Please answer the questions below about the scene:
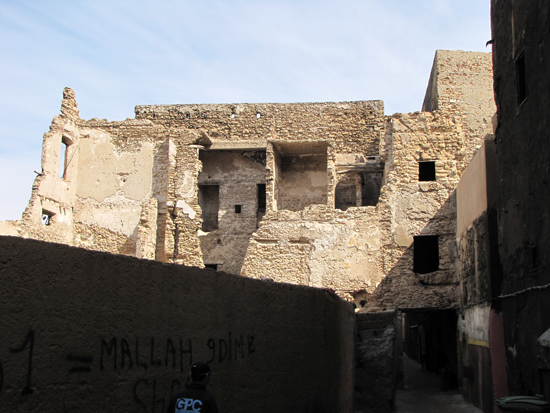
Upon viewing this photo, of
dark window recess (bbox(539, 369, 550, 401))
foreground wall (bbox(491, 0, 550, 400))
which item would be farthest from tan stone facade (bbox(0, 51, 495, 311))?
dark window recess (bbox(539, 369, 550, 401))

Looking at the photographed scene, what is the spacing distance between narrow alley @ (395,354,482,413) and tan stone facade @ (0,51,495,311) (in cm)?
221

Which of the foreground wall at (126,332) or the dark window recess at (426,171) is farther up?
the dark window recess at (426,171)

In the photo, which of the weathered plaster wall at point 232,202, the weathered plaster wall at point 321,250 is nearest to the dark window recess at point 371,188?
the weathered plaster wall at point 232,202

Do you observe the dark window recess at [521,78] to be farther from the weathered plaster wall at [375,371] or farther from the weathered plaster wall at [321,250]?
the weathered plaster wall at [321,250]

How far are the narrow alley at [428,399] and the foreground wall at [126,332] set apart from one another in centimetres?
694

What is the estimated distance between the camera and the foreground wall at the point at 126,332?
280 cm

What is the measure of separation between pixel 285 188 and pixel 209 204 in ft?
9.27

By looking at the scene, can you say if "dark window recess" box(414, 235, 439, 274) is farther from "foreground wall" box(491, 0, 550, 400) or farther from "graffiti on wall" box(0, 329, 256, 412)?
"graffiti on wall" box(0, 329, 256, 412)

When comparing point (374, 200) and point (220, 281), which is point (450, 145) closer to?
point (374, 200)

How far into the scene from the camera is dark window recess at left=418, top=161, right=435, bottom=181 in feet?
59.7

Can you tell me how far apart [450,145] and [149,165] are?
9.41m

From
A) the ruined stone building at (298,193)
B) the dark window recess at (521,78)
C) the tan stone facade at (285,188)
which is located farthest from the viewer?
the tan stone facade at (285,188)

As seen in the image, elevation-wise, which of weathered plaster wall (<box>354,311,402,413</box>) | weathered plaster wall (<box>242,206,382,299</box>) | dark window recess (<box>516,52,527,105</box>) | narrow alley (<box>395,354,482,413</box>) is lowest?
narrow alley (<box>395,354,482,413</box>)

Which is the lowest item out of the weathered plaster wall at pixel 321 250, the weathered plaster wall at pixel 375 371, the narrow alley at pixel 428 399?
the narrow alley at pixel 428 399
